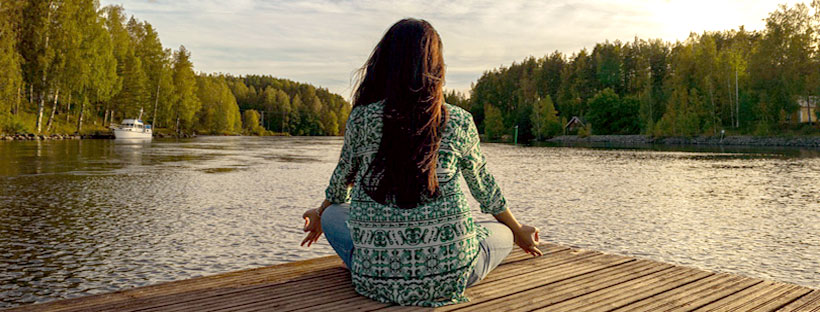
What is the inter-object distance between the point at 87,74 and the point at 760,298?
54563 mm

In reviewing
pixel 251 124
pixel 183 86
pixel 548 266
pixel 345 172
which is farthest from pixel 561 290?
pixel 251 124

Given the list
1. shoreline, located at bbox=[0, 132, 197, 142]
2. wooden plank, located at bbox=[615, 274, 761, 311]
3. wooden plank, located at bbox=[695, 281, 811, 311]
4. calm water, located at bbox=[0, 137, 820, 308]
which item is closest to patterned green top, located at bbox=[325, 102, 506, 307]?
wooden plank, located at bbox=[615, 274, 761, 311]

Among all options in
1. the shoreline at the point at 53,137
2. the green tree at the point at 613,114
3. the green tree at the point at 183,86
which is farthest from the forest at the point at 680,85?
the shoreline at the point at 53,137

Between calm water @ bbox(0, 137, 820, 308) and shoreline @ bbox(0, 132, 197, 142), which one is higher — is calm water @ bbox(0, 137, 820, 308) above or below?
below

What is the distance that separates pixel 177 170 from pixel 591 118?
72426mm

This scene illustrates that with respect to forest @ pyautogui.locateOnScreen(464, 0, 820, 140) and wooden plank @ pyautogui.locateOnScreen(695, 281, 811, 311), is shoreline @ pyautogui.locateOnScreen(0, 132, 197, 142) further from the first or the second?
forest @ pyautogui.locateOnScreen(464, 0, 820, 140)

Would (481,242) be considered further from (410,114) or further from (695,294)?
(695,294)

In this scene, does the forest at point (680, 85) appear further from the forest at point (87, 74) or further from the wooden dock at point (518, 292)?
the wooden dock at point (518, 292)

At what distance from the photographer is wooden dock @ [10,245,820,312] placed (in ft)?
10.1

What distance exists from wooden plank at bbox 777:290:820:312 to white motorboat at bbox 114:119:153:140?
2253 inches

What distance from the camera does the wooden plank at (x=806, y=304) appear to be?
3199mm

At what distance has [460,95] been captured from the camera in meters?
146

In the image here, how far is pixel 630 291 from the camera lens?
352 centimetres

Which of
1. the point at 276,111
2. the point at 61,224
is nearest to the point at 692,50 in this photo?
the point at 61,224
